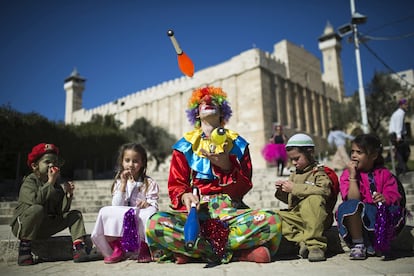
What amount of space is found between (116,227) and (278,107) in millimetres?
23189

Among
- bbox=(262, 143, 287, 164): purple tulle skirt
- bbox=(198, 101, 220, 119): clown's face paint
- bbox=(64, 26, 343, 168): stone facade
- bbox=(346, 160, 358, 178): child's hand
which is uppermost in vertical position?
bbox=(64, 26, 343, 168): stone facade

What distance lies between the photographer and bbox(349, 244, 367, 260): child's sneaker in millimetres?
2387

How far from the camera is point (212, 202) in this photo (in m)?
2.73

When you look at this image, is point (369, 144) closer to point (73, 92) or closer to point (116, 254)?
point (116, 254)

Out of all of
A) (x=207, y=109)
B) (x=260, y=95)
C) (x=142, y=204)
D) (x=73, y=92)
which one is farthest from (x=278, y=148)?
(x=73, y=92)

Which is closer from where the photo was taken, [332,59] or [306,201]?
[306,201]

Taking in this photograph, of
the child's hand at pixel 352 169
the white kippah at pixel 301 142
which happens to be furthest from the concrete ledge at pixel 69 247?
the white kippah at pixel 301 142

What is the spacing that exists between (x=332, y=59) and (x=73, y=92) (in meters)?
36.8

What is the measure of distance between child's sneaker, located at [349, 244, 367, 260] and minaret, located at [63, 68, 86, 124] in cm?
4752

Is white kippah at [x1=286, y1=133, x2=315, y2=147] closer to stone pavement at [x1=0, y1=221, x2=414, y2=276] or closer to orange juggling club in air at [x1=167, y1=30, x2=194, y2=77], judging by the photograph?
stone pavement at [x1=0, y1=221, x2=414, y2=276]

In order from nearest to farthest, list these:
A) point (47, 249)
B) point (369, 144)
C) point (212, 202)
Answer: point (369, 144), point (212, 202), point (47, 249)

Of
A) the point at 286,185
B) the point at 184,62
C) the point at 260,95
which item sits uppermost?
the point at 260,95

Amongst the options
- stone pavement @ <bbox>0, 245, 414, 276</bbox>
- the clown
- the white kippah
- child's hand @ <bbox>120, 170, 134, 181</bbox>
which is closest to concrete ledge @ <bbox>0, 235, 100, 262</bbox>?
stone pavement @ <bbox>0, 245, 414, 276</bbox>

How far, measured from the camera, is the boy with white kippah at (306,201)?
2520mm
